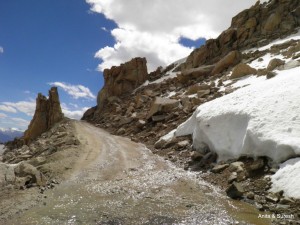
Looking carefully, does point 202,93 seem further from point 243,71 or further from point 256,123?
point 256,123

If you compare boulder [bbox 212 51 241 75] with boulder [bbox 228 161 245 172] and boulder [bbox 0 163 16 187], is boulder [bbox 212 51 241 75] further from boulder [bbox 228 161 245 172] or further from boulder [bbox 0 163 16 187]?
boulder [bbox 0 163 16 187]

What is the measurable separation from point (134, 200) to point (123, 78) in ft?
216

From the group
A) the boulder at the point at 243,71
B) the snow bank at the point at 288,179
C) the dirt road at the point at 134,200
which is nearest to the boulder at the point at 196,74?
the boulder at the point at 243,71

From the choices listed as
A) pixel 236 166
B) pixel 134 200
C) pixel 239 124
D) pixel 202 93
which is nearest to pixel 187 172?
pixel 236 166

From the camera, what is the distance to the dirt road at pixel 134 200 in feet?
39.5

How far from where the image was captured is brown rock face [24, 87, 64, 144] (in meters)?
54.6

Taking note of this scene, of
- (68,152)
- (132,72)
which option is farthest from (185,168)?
(132,72)

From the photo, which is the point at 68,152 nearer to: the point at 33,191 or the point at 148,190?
the point at 33,191

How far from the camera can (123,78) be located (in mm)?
78688

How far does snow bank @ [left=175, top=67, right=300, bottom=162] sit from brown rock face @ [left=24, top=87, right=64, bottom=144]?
35.8m

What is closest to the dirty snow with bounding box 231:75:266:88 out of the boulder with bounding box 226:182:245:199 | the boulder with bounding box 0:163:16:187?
the boulder with bounding box 226:182:245:199

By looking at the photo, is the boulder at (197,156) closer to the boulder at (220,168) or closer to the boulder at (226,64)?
the boulder at (220,168)

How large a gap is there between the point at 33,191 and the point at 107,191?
143 inches

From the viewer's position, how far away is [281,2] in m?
61.9
